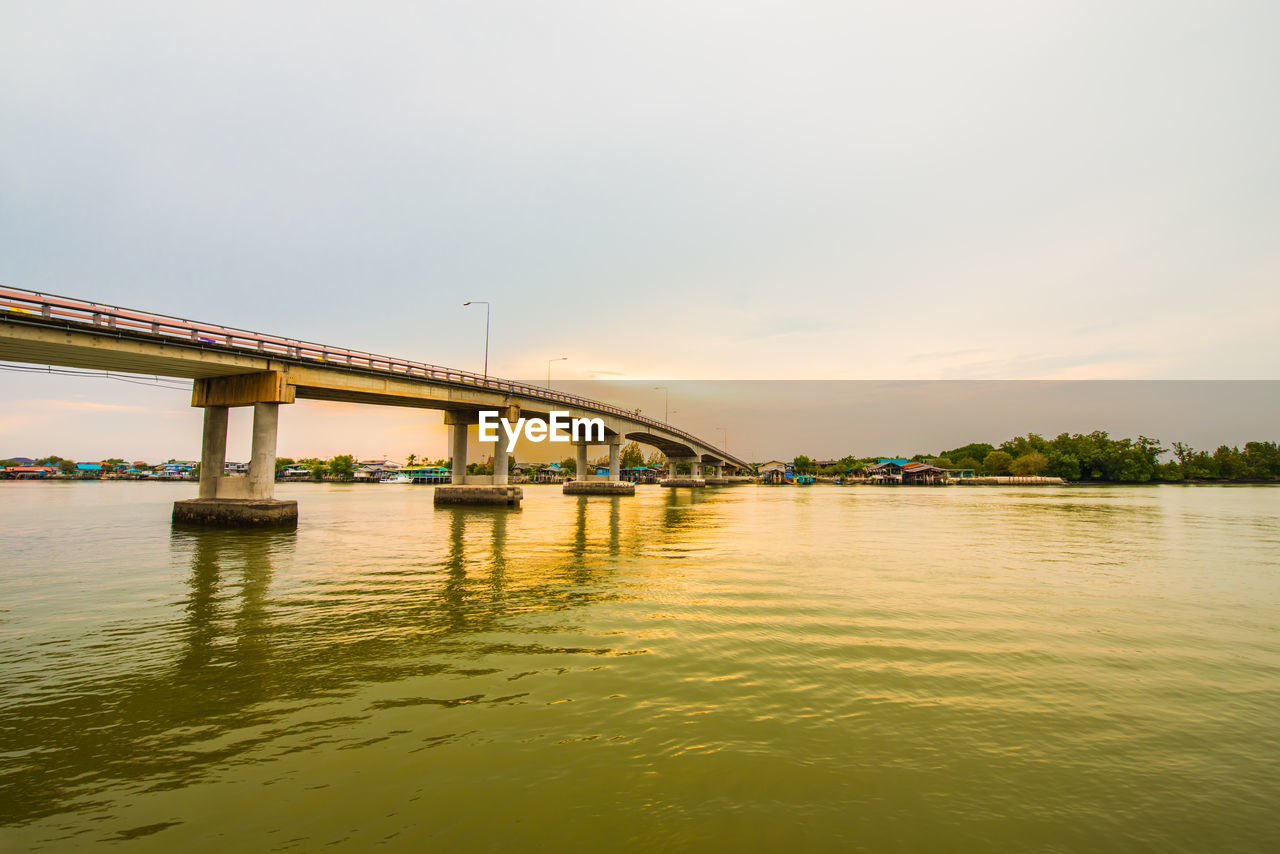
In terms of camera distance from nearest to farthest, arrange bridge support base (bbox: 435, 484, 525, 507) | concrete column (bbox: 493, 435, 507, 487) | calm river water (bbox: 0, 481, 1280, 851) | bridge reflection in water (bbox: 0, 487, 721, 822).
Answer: calm river water (bbox: 0, 481, 1280, 851) → bridge reflection in water (bbox: 0, 487, 721, 822) → bridge support base (bbox: 435, 484, 525, 507) → concrete column (bbox: 493, 435, 507, 487)

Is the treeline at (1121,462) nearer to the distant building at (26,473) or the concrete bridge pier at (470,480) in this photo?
the concrete bridge pier at (470,480)

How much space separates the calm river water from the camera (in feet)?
16.3

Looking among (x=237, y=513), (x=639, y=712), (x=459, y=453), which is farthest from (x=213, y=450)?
(x=639, y=712)

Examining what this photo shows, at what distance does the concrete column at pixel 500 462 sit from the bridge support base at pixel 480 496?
4.10ft

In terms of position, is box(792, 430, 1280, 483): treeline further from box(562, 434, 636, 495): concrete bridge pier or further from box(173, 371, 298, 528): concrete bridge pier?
box(173, 371, 298, 528): concrete bridge pier

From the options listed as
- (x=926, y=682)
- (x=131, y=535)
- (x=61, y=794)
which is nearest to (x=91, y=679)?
(x=61, y=794)

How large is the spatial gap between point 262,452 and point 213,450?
16.5 feet

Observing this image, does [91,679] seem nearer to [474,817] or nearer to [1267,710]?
[474,817]

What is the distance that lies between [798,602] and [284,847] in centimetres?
1203

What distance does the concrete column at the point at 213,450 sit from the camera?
3342 cm

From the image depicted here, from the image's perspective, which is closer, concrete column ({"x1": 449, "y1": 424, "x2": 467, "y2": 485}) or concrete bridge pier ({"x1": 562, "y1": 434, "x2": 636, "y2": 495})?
concrete column ({"x1": 449, "y1": 424, "x2": 467, "y2": 485})

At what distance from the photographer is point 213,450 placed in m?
34.5

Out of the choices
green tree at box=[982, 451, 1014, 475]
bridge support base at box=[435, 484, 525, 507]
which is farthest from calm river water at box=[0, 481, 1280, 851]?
green tree at box=[982, 451, 1014, 475]

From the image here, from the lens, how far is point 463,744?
645 cm
